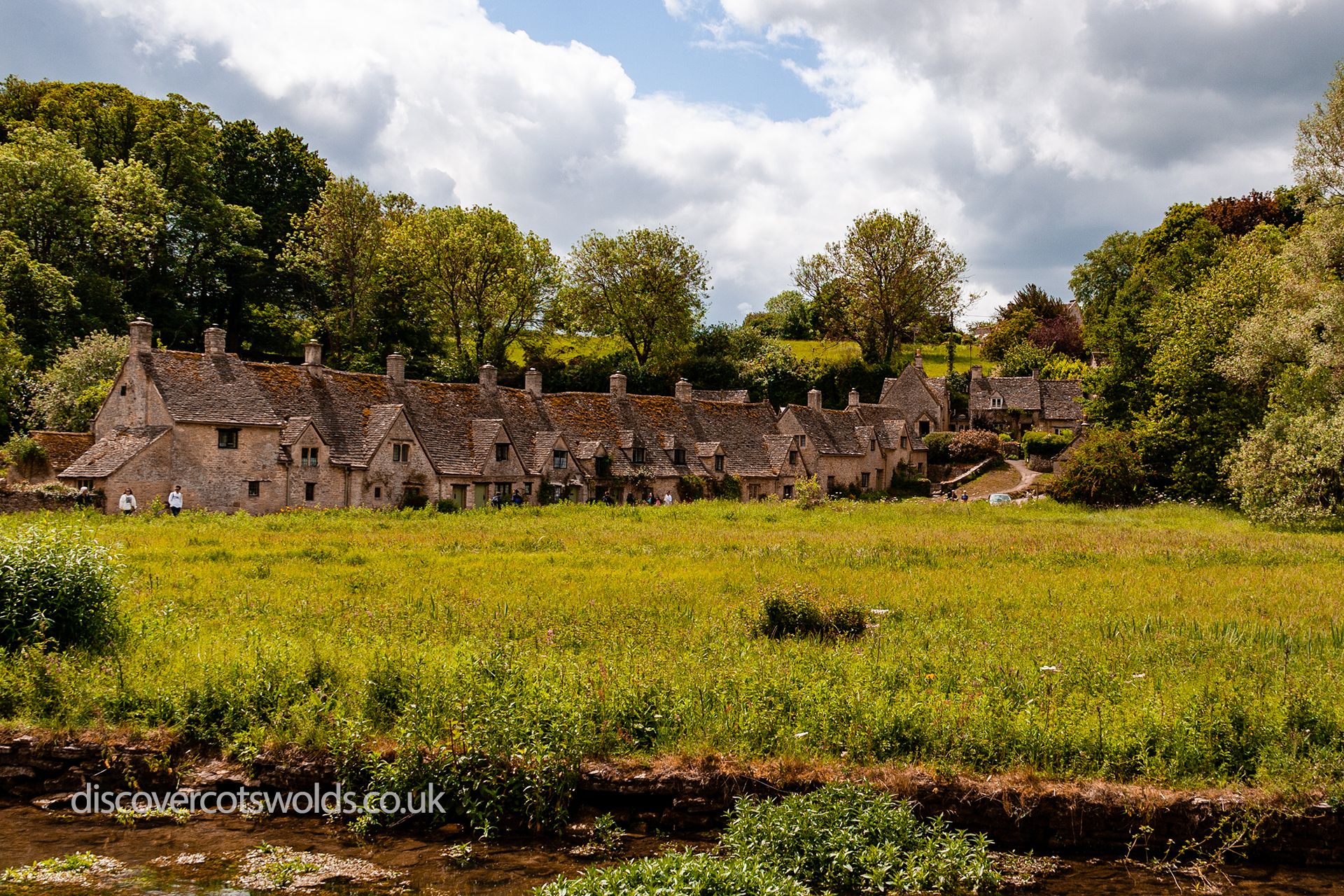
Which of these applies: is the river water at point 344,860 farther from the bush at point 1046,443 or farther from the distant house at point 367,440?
the bush at point 1046,443

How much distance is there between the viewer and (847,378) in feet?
305

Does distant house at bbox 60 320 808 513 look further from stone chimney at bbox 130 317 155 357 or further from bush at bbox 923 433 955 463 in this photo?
bush at bbox 923 433 955 463

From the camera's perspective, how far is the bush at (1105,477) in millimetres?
55500

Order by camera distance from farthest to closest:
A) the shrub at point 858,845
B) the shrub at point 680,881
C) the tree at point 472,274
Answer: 1. the tree at point 472,274
2. the shrub at point 858,845
3. the shrub at point 680,881

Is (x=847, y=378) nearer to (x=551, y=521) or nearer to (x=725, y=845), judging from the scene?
(x=551, y=521)

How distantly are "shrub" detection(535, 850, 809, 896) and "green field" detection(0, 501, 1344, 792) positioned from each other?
2796 mm

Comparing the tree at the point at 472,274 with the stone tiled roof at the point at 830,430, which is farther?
the tree at the point at 472,274

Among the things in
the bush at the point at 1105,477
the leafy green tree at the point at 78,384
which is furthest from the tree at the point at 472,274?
the bush at the point at 1105,477

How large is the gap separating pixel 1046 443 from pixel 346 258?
66.0 meters

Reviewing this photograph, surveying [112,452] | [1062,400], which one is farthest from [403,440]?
[1062,400]

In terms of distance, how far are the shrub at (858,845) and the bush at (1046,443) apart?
245ft

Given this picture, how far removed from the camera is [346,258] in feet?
248

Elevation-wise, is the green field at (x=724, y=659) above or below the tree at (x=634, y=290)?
below

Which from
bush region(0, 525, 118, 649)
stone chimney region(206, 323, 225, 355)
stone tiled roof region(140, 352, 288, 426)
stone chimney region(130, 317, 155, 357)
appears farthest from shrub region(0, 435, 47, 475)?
bush region(0, 525, 118, 649)
